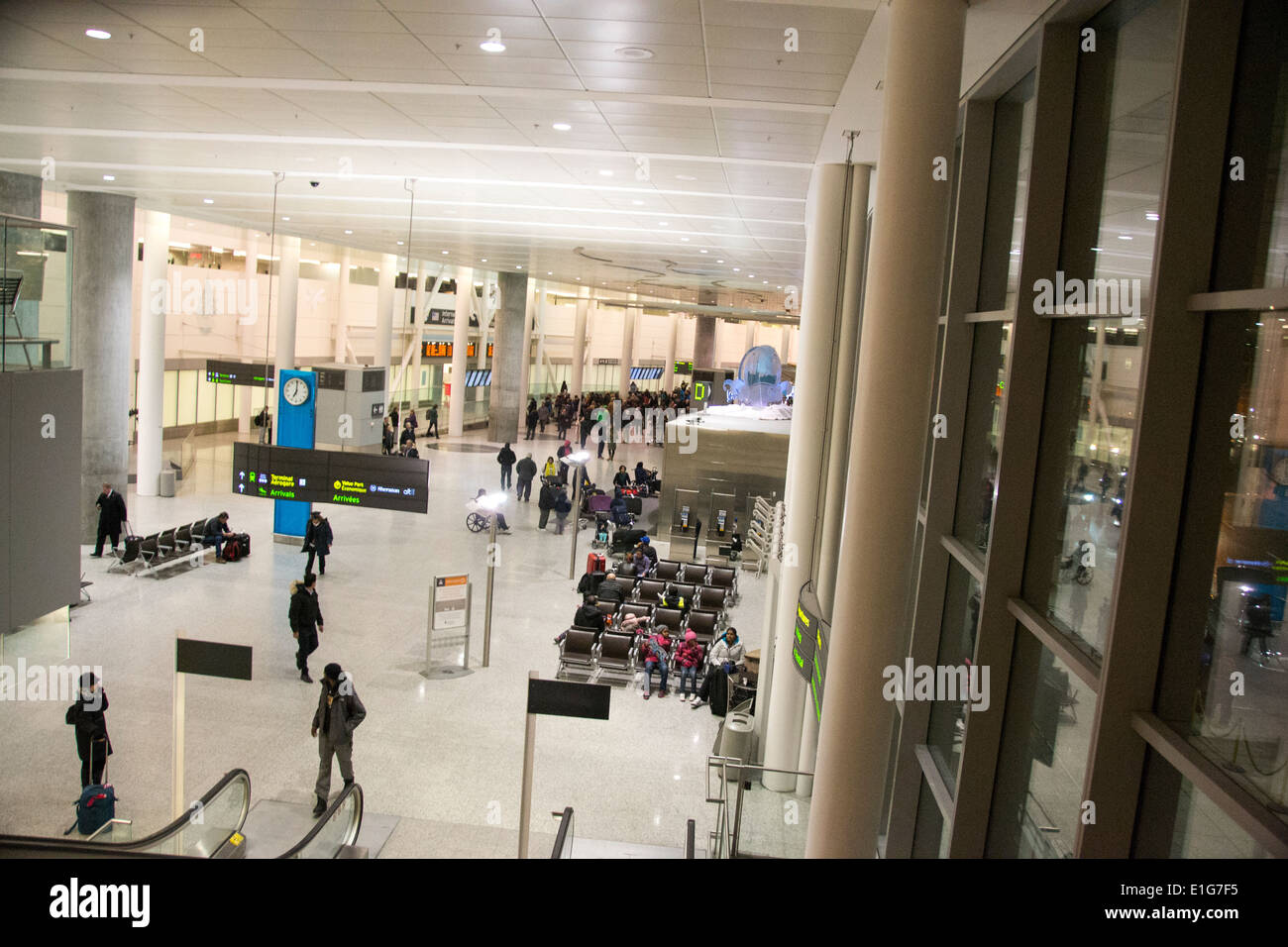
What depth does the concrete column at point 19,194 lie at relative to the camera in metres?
14.1

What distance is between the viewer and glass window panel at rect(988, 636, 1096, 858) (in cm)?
378

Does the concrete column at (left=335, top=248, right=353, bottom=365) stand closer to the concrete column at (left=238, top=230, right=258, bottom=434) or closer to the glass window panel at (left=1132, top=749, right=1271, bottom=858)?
the concrete column at (left=238, top=230, right=258, bottom=434)

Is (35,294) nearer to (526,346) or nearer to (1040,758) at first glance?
(1040,758)

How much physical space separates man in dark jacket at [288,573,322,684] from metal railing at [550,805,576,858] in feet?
15.6

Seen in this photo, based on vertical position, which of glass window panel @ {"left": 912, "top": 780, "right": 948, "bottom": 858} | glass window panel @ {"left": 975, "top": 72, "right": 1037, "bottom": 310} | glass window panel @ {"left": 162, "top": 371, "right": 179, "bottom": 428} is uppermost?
glass window panel @ {"left": 975, "top": 72, "right": 1037, "bottom": 310}

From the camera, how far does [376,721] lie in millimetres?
10805

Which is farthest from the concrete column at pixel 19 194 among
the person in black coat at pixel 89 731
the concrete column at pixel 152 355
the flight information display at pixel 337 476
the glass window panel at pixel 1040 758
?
the glass window panel at pixel 1040 758

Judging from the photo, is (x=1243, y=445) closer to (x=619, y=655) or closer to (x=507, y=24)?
(x=507, y=24)

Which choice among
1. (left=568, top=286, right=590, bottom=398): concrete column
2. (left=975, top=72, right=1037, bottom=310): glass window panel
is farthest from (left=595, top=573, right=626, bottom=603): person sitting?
(left=568, top=286, right=590, bottom=398): concrete column

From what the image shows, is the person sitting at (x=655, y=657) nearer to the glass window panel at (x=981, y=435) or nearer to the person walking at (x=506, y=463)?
the glass window panel at (x=981, y=435)

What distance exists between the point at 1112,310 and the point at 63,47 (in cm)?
786

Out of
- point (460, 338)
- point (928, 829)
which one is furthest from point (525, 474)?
point (928, 829)

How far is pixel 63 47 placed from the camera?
24.1 ft
